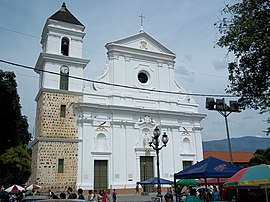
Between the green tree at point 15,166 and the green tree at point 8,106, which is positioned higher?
the green tree at point 8,106

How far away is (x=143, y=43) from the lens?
3189cm

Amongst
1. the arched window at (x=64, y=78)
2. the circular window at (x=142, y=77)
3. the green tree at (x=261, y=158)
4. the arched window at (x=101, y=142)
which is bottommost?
the green tree at (x=261, y=158)

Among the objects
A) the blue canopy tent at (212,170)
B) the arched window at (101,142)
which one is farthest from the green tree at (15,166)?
the blue canopy tent at (212,170)

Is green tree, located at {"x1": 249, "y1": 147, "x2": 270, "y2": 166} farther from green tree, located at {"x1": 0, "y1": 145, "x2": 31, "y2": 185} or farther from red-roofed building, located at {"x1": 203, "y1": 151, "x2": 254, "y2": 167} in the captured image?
green tree, located at {"x1": 0, "y1": 145, "x2": 31, "y2": 185}

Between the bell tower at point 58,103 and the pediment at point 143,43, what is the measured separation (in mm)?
4427

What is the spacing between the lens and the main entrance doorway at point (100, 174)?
86.4 ft

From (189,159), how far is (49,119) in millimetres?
14490

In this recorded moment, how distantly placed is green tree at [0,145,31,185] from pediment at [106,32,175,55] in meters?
15.5

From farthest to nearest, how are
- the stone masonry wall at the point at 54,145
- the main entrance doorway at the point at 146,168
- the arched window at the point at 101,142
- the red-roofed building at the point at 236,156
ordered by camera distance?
the red-roofed building at the point at 236,156 < the main entrance doorway at the point at 146,168 < the arched window at the point at 101,142 < the stone masonry wall at the point at 54,145

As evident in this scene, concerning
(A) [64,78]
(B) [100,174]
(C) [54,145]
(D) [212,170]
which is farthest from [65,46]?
(D) [212,170]

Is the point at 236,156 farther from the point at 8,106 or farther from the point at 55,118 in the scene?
the point at 8,106

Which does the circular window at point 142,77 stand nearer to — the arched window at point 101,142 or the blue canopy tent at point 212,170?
the arched window at point 101,142

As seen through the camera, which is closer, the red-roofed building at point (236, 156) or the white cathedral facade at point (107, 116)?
the white cathedral facade at point (107, 116)

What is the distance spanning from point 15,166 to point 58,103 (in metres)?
10.7
